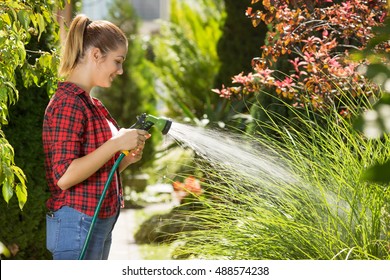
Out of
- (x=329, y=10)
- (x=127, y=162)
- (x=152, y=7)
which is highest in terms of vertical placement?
(x=329, y=10)

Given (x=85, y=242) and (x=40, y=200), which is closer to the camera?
(x=85, y=242)

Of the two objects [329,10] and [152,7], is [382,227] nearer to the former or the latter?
[329,10]

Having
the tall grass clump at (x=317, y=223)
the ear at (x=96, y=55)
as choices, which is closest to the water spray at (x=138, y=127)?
the ear at (x=96, y=55)

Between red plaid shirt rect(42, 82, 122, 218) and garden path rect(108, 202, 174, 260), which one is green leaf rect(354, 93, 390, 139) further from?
garden path rect(108, 202, 174, 260)

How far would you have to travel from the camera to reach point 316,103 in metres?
3.66

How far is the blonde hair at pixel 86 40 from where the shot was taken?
8.45 ft

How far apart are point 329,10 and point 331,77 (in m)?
0.35

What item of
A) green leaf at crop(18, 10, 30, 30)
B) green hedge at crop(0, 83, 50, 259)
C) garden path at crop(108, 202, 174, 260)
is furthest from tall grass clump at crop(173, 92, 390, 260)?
garden path at crop(108, 202, 174, 260)

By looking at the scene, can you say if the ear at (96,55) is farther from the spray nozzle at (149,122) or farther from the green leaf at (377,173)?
the green leaf at (377,173)

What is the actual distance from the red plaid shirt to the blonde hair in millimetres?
93

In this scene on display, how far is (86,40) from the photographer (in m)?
2.60
